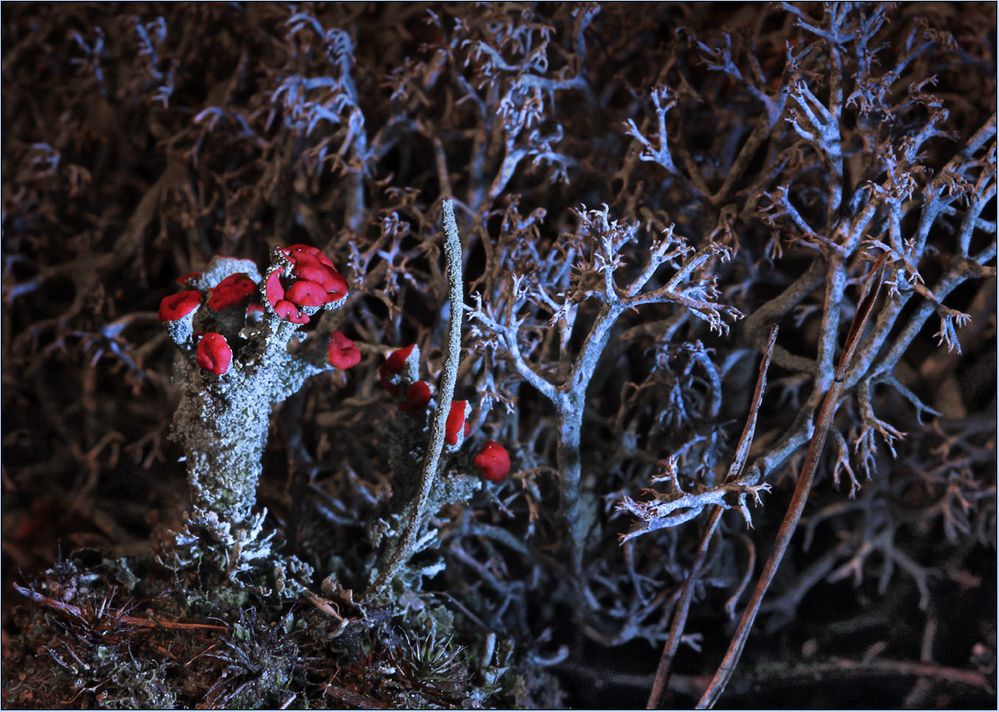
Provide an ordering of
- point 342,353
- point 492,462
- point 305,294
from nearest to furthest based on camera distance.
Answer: point 305,294, point 342,353, point 492,462

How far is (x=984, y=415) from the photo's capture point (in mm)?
2369

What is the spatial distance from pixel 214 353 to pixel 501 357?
58 cm

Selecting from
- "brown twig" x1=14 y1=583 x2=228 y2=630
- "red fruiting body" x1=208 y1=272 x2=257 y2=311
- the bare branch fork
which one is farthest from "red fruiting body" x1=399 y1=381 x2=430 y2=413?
the bare branch fork

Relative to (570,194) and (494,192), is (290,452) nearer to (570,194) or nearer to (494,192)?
(494,192)

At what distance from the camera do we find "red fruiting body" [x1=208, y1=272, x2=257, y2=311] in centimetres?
164

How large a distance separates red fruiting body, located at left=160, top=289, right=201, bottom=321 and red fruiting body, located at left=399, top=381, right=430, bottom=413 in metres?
0.45

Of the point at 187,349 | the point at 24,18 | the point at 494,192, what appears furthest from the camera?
the point at 24,18

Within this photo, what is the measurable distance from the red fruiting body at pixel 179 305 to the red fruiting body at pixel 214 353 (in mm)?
60

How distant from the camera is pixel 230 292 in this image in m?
1.64

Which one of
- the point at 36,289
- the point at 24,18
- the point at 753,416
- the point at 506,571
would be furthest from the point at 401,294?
the point at 24,18

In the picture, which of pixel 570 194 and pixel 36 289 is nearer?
pixel 570 194

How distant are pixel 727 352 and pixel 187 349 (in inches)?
49.5

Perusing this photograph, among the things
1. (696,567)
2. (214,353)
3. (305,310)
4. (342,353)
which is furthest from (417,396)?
(696,567)

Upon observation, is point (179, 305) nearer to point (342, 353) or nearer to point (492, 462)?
point (342, 353)
